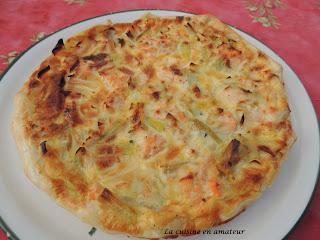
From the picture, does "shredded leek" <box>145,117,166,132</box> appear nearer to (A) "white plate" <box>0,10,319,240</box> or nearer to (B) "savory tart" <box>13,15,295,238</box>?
→ (B) "savory tart" <box>13,15,295,238</box>

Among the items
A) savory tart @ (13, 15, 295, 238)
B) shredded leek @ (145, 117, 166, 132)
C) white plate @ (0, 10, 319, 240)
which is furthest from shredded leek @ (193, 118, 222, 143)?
white plate @ (0, 10, 319, 240)

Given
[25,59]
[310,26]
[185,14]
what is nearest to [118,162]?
[25,59]

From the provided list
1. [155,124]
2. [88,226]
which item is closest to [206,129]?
[155,124]

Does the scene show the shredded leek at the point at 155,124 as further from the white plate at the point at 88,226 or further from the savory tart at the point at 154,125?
the white plate at the point at 88,226

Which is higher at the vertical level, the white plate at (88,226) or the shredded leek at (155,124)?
the shredded leek at (155,124)

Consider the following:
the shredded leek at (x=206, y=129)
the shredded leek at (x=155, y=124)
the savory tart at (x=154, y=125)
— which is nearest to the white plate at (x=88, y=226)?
the savory tart at (x=154, y=125)

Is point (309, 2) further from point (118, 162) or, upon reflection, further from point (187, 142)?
point (118, 162)
